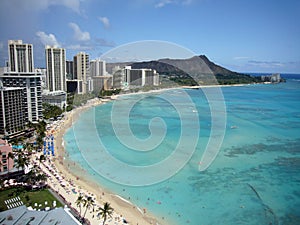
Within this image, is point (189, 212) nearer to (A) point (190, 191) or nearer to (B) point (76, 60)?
(A) point (190, 191)

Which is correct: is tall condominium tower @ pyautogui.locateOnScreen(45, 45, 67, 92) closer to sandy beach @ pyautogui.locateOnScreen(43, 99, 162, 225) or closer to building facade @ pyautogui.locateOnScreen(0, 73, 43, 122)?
building facade @ pyautogui.locateOnScreen(0, 73, 43, 122)

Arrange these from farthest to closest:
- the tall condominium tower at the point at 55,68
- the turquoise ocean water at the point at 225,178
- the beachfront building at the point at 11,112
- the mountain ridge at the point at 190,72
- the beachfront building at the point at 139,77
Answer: the beachfront building at the point at 139,77 → the mountain ridge at the point at 190,72 → the tall condominium tower at the point at 55,68 → the beachfront building at the point at 11,112 → the turquoise ocean water at the point at 225,178

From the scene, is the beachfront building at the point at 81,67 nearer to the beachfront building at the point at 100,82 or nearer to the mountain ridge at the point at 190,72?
the beachfront building at the point at 100,82

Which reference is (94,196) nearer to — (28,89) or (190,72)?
(28,89)

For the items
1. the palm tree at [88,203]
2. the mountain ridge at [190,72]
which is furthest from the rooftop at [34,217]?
the mountain ridge at [190,72]

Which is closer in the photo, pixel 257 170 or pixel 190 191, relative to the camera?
pixel 190 191

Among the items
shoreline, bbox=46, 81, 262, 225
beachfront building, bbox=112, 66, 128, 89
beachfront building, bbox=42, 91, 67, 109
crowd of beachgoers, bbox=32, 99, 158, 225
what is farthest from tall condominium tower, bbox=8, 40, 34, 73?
crowd of beachgoers, bbox=32, 99, 158, 225

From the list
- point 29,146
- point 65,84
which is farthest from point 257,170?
point 65,84

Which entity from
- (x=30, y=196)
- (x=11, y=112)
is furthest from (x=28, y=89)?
(x=30, y=196)

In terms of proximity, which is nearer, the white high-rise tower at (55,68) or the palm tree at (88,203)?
the palm tree at (88,203)
